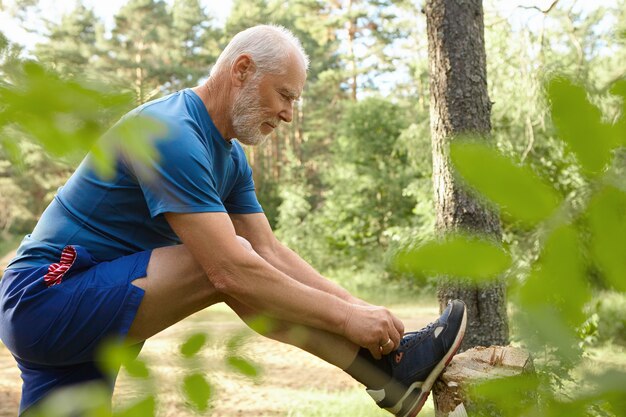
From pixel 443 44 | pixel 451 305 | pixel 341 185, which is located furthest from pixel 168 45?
pixel 451 305

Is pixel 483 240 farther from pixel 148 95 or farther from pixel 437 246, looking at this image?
pixel 148 95

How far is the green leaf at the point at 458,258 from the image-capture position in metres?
0.39

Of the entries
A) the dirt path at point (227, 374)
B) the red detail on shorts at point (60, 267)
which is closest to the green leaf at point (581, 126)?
the dirt path at point (227, 374)

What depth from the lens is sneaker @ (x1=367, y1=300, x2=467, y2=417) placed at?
186 cm

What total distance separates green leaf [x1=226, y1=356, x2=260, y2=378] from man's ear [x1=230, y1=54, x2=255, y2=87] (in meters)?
1.43

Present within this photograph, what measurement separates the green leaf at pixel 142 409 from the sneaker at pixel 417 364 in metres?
1.40

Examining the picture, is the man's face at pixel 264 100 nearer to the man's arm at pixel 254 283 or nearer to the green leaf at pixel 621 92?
the man's arm at pixel 254 283

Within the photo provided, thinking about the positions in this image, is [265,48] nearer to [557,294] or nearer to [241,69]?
[241,69]

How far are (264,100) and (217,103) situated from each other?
143 millimetres

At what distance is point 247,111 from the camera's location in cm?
198

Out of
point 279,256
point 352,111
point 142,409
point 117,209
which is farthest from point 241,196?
point 352,111

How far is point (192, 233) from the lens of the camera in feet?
5.24

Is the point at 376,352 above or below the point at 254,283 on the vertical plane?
below

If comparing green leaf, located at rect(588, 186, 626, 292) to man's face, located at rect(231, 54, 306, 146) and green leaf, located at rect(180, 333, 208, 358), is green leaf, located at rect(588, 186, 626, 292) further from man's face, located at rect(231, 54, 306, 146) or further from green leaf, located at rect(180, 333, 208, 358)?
man's face, located at rect(231, 54, 306, 146)
